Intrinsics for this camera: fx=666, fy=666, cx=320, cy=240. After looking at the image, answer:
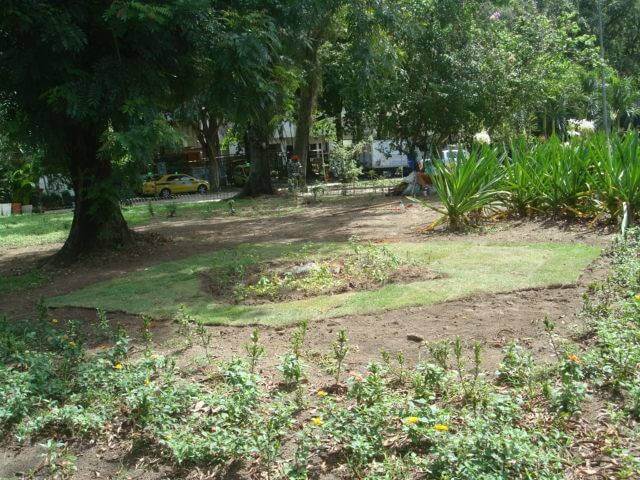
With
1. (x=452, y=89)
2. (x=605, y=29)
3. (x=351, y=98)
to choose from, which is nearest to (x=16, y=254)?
(x=351, y=98)

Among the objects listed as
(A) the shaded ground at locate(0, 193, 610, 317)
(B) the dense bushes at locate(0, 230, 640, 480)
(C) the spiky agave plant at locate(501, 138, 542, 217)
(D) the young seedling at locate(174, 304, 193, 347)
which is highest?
(C) the spiky agave plant at locate(501, 138, 542, 217)

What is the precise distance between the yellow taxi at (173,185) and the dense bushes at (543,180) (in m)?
30.2

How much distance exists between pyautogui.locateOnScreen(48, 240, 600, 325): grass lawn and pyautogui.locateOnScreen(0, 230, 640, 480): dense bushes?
1.32 meters

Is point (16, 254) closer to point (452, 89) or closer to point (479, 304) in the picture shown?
point (479, 304)

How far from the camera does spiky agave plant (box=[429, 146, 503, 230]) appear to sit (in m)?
10.8

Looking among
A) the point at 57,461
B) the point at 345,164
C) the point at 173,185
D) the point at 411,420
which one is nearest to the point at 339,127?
the point at 173,185

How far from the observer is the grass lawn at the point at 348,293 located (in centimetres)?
681

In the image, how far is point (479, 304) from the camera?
649 cm

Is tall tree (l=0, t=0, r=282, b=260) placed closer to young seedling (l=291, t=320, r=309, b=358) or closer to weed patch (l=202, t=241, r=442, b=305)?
weed patch (l=202, t=241, r=442, b=305)

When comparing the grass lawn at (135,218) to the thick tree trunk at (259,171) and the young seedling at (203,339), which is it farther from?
the young seedling at (203,339)

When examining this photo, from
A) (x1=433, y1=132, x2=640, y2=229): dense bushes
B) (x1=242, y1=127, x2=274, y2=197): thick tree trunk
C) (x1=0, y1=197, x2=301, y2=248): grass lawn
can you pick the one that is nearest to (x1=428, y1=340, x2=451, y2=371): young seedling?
(x1=433, y1=132, x2=640, y2=229): dense bushes

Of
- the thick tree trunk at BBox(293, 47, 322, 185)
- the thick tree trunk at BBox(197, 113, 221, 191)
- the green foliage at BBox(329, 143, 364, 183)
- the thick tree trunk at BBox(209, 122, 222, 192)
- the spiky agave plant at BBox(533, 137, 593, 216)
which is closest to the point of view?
the spiky agave plant at BBox(533, 137, 593, 216)

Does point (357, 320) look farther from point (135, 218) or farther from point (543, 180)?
point (135, 218)

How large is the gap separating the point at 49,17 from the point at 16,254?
6.27m
